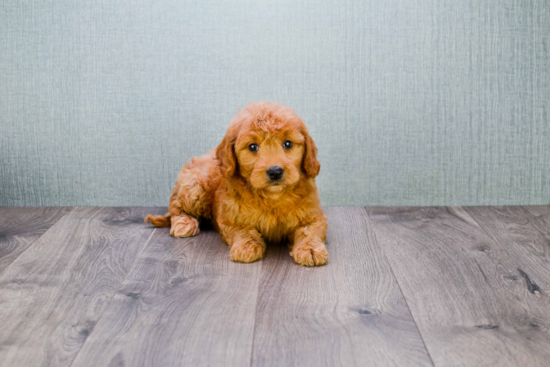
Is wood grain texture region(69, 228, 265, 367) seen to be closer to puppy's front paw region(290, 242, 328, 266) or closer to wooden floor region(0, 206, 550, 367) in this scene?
wooden floor region(0, 206, 550, 367)

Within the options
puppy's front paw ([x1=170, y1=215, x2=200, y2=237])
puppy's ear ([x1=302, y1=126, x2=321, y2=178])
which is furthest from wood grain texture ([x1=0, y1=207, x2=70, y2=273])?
puppy's ear ([x1=302, y1=126, x2=321, y2=178])

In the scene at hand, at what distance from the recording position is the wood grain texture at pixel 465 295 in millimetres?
1592

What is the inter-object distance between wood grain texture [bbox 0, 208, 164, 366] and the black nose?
2.38 feet

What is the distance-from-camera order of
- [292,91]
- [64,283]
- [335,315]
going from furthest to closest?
[292,91] → [64,283] → [335,315]

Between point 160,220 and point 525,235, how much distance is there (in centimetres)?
188

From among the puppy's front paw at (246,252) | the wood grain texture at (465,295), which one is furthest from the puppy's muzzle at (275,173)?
the wood grain texture at (465,295)

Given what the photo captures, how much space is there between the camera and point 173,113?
316cm

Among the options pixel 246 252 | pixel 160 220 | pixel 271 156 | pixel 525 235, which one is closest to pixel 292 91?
pixel 271 156

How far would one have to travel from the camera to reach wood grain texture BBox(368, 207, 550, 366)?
5.22 ft

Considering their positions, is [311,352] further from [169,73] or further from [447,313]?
[169,73]

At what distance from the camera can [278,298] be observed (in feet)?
6.41

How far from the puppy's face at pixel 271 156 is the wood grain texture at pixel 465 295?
0.60m

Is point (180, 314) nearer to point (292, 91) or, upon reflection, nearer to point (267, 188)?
point (267, 188)

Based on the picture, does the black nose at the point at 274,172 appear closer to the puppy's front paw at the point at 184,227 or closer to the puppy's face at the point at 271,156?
the puppy's face at the point at 271,156
